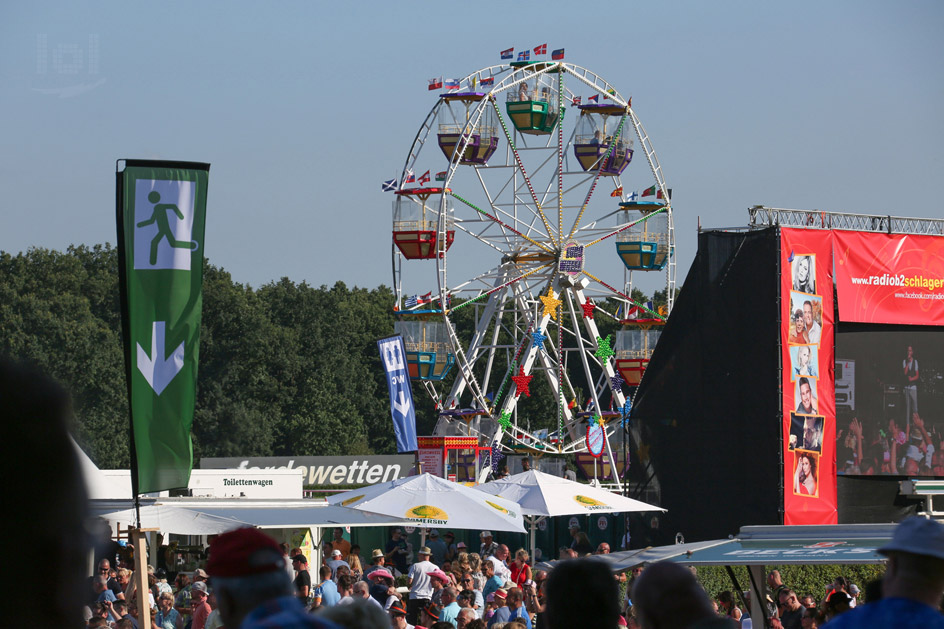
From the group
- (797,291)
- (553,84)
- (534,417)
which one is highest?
(553,84)

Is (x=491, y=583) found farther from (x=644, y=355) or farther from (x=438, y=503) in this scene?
(x=644, y=355)

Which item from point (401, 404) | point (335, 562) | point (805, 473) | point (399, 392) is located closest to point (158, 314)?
point (335, 562)

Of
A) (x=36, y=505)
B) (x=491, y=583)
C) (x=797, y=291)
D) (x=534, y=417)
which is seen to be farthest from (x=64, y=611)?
(x=534, y=417)

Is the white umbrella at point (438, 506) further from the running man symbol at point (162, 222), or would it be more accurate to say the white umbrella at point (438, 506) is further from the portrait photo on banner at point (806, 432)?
the portrait photo on banner at point (806, 432)

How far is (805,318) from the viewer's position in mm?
20344

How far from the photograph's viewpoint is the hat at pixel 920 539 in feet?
8.70

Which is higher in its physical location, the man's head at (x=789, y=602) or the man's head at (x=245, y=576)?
the man's head at (x=245, y=576)

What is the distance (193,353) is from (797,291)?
13.9 meters

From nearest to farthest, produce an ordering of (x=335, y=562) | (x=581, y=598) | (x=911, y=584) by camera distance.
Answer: (x=911, y=584), (x=581, y=598), (x=335, y=562)

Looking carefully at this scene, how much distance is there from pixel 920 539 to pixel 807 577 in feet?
43.2

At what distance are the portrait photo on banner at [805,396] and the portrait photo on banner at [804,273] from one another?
60.2 inches

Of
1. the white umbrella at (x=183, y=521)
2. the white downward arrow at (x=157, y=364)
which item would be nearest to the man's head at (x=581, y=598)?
the white downward arrow at (x=157, y=364)

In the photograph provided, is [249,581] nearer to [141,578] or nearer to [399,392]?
[141,578]

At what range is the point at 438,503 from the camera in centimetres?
1324
